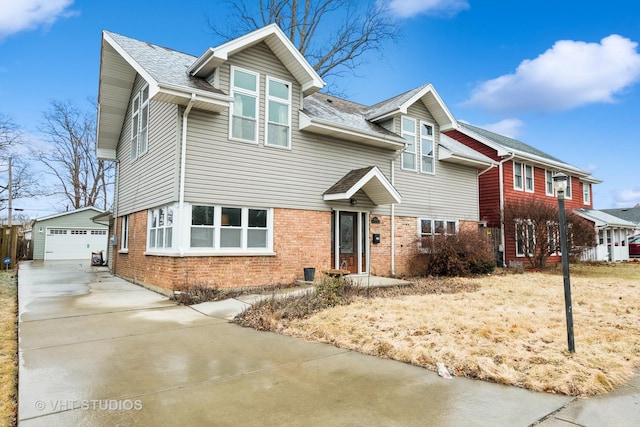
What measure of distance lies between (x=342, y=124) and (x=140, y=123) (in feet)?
22.3

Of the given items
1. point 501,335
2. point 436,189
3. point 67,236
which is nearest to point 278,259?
point 501,335

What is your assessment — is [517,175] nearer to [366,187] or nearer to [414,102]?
[414,102]

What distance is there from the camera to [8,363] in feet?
15.1

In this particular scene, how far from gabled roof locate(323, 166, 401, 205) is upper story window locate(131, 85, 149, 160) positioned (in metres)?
6.16

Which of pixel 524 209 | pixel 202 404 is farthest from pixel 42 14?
pixel 524 209

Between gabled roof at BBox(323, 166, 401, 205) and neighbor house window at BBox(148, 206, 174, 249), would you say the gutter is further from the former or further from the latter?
neighbor house window at BBox(148, 206, 174, 249)

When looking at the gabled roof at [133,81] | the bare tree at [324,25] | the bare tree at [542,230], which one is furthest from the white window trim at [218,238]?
the bare tree at [324,25]

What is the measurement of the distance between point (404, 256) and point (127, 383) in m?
11.9

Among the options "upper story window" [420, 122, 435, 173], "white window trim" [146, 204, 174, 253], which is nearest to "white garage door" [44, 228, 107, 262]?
"white window trim" [146, 204, 174, 253]

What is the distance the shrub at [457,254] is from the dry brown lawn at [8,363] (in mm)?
12104

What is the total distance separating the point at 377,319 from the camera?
21.8ft

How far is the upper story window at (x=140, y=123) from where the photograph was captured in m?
12.7

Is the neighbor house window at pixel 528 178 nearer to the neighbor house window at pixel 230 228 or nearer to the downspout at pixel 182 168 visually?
the neighbor house window at pixel 230 228

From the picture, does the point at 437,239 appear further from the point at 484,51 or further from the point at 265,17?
the point at 265,17
